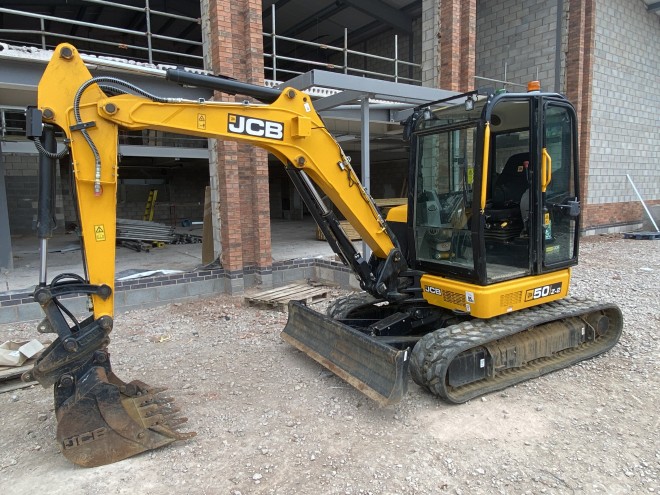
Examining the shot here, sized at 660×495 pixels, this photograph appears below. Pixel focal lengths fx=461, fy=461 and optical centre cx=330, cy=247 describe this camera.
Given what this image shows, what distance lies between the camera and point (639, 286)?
8102 millimetres

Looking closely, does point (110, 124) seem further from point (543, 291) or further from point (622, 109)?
point (622, 109)

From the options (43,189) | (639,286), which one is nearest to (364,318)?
(43,189)

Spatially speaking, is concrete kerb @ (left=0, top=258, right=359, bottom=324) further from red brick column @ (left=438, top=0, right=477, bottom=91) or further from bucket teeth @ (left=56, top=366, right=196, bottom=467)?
red brick column @ (left=438, top=0, right=477, bottom=91)

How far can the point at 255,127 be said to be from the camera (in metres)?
3.77

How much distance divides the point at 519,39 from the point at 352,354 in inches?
502

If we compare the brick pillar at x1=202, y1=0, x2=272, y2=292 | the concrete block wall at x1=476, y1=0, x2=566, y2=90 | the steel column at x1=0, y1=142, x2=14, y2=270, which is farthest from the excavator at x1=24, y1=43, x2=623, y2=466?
the concrete block wall at x1=476, y1=0, x2=566, y2=90

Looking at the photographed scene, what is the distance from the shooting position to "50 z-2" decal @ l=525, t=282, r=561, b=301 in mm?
4621

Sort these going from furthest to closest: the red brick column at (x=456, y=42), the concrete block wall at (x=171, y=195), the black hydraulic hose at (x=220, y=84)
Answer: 1. the concrete block wall at (x=171, y=195)
2. the red brick column at (x=456, y=42)
3. the black hydraulic hose at (x=220, y=84)

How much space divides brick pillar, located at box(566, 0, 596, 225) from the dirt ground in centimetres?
1034

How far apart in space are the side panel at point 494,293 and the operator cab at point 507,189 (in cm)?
9

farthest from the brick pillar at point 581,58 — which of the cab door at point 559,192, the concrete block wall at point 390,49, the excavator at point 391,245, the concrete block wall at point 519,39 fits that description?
the excavator at point 391,245

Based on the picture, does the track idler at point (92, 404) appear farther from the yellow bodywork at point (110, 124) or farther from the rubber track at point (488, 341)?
the rubber track at point (488, 341)

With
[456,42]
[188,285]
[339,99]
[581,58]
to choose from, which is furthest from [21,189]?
[581,58]

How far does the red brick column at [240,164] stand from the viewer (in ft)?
26.0
